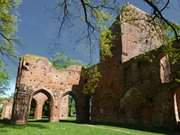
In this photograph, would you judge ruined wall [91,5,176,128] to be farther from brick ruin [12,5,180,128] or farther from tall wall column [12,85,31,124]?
tall wall column [12,85,31,124]

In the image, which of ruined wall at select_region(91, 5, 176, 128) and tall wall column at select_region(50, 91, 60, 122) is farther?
tall wall column at select_region(50, 91, 60, 122)

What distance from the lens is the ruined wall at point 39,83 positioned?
23500 mm

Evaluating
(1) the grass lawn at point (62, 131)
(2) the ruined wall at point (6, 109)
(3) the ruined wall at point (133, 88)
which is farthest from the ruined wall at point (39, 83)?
(2) the ruined wall at point (6, 109)

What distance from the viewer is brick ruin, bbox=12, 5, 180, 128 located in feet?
60.5

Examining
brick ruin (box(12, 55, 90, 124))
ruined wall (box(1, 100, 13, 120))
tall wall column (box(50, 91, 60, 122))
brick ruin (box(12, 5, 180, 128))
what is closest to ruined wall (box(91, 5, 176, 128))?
brick ruin (box(12, 5, 180, 128))

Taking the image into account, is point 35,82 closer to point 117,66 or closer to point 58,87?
point 58,87

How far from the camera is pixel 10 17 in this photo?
46.1ft

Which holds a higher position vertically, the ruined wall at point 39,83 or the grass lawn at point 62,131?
the ruined wall at point 39,83

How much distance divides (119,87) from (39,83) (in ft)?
27.6

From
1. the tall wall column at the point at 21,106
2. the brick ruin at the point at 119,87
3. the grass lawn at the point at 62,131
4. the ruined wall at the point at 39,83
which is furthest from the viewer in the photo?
the ruined wall at the point at 39,83

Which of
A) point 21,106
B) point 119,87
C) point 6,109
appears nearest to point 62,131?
point 119,87

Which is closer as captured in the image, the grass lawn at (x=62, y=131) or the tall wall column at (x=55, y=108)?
the grass lawn at (x=62, y=131)

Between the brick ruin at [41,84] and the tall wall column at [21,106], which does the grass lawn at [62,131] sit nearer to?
the tall wall column at [21,106]

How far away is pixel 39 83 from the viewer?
24938 mm
